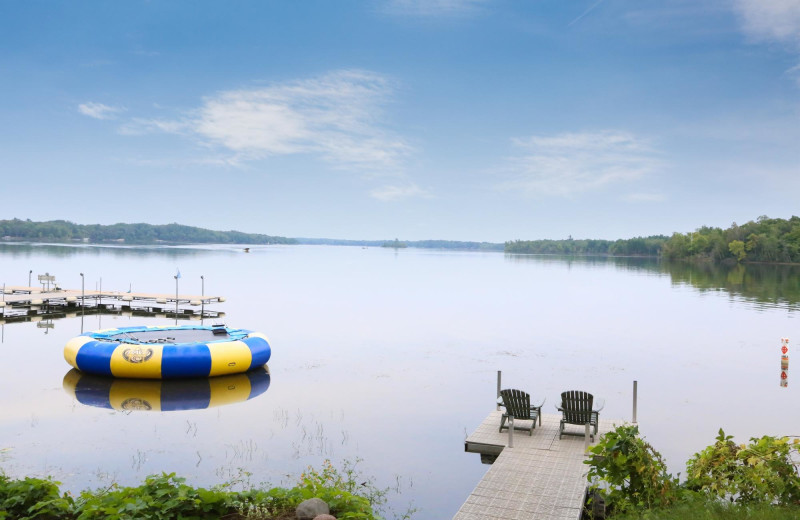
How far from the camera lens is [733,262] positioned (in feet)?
412

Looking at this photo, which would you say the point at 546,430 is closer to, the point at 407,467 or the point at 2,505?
the point at 407,467

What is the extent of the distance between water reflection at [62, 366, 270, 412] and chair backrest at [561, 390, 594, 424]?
8547mm

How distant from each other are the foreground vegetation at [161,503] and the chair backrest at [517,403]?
5996 mm

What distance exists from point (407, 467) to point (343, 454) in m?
1.45

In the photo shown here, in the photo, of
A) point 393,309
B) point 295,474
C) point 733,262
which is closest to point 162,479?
point 295,474

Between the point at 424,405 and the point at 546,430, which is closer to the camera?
the point at 546,430

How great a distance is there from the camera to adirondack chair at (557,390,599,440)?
12.3 m

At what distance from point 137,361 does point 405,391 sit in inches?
292

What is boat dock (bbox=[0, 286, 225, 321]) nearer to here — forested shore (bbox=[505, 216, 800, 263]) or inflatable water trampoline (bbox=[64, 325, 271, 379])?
inflatable water trampoline (bbox=[64, 325, 271, 379])

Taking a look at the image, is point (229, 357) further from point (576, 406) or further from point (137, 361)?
point (576, 406)

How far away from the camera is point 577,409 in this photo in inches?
490

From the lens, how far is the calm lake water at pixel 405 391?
12156mm

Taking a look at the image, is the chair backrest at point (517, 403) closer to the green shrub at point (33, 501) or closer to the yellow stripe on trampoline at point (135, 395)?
the green shrub at point (33, 501)

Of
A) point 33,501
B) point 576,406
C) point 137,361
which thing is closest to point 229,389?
point 137,361
